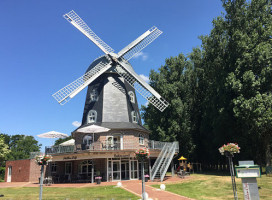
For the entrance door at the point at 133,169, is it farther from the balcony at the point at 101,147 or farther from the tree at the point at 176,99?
the tree at the point at 176,99

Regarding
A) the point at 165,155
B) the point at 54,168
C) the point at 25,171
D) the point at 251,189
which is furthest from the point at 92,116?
the point at 251,189

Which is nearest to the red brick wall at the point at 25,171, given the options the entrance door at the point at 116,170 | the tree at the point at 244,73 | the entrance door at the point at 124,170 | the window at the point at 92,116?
the window at the point at 92,116

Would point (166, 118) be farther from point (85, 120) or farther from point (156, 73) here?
point (85, 120)

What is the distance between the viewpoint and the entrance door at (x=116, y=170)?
20.3 m

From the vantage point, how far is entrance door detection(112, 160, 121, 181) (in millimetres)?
20328

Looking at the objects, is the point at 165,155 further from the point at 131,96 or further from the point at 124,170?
the point at 131,96

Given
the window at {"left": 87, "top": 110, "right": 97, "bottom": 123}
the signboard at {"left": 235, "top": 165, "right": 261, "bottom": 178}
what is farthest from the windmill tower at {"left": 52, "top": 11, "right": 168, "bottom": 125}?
the signboard at {"left": 235, "top": 165, "right": 261, "bottom": 178}

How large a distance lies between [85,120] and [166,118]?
12192mm

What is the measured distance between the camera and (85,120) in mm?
23672

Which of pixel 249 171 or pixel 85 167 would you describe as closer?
pixel 249 171

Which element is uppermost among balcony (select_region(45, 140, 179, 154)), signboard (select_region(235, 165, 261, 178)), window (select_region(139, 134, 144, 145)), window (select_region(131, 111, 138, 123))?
window (select_region(131, 111, 138, 123))

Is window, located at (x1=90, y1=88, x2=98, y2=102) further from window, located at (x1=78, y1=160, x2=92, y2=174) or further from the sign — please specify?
the sign

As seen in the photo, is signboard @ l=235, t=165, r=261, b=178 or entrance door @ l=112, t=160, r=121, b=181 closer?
signboard @ l=235, t=165, r=261, b=178

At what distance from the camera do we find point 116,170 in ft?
67.7
